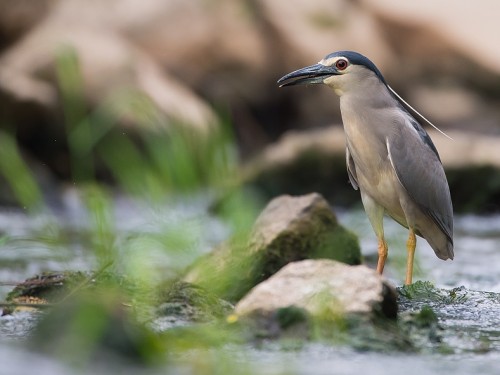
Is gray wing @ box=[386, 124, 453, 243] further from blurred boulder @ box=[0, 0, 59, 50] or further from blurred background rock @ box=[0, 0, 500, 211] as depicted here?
blurred boulder @ box=[0, 0, 59, 50]

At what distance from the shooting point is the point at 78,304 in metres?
4.11

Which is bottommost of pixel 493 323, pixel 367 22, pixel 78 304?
pixel 493 323

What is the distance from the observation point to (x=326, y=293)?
462cm

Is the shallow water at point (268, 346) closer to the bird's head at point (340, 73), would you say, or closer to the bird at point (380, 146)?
the bird at point (380, 146)

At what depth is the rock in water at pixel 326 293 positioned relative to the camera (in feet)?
15.2

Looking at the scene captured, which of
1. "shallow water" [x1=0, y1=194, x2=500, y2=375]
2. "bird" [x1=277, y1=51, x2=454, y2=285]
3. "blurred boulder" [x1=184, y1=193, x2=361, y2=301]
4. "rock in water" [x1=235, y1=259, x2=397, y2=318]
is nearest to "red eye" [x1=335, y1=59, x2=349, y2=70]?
"bird" [x1=277, y1=51, x2=454, y2=285]

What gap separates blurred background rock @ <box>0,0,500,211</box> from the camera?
14188 mm

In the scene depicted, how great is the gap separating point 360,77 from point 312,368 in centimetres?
259

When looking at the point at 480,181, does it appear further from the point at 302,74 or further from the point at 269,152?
the point at 302,74

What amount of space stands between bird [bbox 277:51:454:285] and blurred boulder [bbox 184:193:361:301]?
288mm

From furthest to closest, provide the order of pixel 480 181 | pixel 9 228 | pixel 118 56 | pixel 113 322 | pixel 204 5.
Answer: pixel 204 5
pixel 118 56
pixel 480 181
pixel 9 228
pixel 113 322

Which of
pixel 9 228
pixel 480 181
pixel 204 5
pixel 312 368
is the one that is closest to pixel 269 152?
pixel 480 181

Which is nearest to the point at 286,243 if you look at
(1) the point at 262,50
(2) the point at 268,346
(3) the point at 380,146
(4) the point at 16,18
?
(3) the point at 380,146

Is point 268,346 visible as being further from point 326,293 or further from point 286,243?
point 286,243
